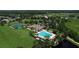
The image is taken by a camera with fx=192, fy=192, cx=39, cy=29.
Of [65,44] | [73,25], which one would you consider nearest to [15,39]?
[65,44]

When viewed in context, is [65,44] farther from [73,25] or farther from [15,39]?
[15,39]

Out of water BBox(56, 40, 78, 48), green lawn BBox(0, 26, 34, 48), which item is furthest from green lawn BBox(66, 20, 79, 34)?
green lawn BBox(0, 26, 34, 48)

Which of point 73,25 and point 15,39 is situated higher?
point 73,25

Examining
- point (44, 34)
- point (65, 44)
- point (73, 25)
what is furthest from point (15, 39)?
point (73, 25)

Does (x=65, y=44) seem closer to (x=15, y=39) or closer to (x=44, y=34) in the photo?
(x=44, y=34)

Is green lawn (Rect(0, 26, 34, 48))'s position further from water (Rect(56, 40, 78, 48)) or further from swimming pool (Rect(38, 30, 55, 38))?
water (Rect(56, 40, 78, 48))

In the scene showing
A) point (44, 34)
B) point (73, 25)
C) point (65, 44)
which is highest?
point (73, 25)
